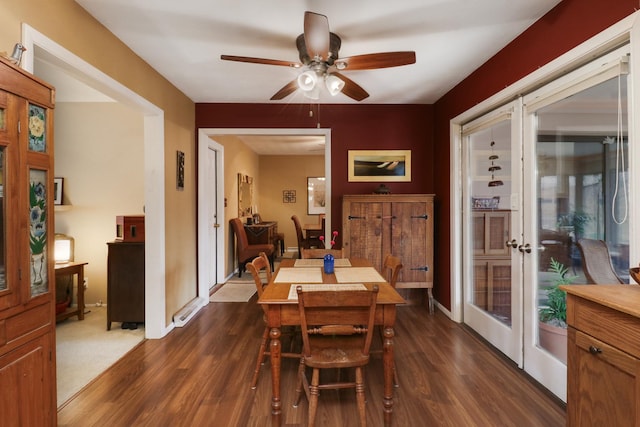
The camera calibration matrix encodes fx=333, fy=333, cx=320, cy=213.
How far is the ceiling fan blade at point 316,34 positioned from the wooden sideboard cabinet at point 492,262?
194 centimetres

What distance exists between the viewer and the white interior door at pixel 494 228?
102 inches

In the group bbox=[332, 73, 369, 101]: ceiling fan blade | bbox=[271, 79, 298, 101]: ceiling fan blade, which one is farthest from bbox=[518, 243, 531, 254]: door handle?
bbox=[271, 79, 298, 101]: ceiling fan blade

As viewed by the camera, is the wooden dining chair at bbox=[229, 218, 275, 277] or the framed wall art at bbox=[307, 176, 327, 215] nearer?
the wooden dining chair at bbox=[229, 218, 275, 277]

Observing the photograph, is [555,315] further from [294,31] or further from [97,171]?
[97,171]

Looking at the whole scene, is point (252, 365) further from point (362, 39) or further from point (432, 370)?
point (362, 39)

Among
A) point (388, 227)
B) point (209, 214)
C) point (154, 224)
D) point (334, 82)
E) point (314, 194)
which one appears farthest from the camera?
point (314, 194)

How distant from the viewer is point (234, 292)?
4770 millimetres

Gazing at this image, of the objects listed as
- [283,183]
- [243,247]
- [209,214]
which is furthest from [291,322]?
[283,183]

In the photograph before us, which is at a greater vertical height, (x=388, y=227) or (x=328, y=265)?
(x=388, y=227)

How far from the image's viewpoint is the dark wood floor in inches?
76.4

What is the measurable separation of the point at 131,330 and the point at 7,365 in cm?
217

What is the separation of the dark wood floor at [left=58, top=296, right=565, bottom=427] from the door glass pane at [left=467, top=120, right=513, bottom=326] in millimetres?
440

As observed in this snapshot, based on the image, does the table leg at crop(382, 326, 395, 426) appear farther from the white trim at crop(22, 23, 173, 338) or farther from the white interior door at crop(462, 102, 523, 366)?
the white trim at crop(22, 23, 173, 338)

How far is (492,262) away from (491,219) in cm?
40
